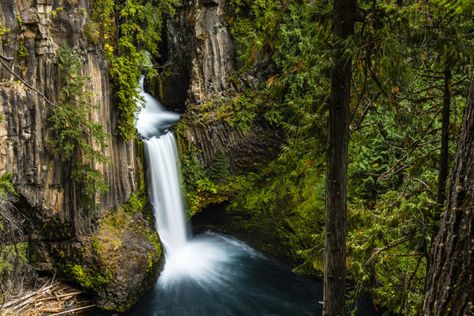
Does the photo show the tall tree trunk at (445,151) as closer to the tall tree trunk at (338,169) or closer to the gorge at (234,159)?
the gorge at (234,159)

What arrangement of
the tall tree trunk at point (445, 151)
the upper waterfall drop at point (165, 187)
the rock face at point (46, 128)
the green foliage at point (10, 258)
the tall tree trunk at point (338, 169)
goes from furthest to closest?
the upper waterfall drop at point (165, 187), the rock face at point (46, 128), the green foliage at point (10, 258), the tall tree trunk at point (445, 151), the tall tree trunk at point (338, 169)

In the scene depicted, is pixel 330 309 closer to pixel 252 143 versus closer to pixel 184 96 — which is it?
pixel 252 143

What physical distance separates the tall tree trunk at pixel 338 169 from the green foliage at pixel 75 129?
6.83 m

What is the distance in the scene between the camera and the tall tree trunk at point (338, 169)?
4195 mm

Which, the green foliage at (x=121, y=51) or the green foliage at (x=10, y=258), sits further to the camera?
the green foliage at (x=121, y=51)

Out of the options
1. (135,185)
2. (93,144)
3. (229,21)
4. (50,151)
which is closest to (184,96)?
(229,21)

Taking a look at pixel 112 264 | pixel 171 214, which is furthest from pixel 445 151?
pixel 171 214

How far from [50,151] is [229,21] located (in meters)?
9.01

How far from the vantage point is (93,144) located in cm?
1048

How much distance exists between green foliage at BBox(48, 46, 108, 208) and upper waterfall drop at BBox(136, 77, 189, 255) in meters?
3.28

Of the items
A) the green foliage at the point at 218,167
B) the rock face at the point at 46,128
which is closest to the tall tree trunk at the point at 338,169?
the rock face at the point at 46,128

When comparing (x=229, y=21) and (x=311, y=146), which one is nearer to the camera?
A: (x=311, y=146)

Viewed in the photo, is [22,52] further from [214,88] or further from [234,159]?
[234,159]

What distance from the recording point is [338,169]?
455 centimetres
